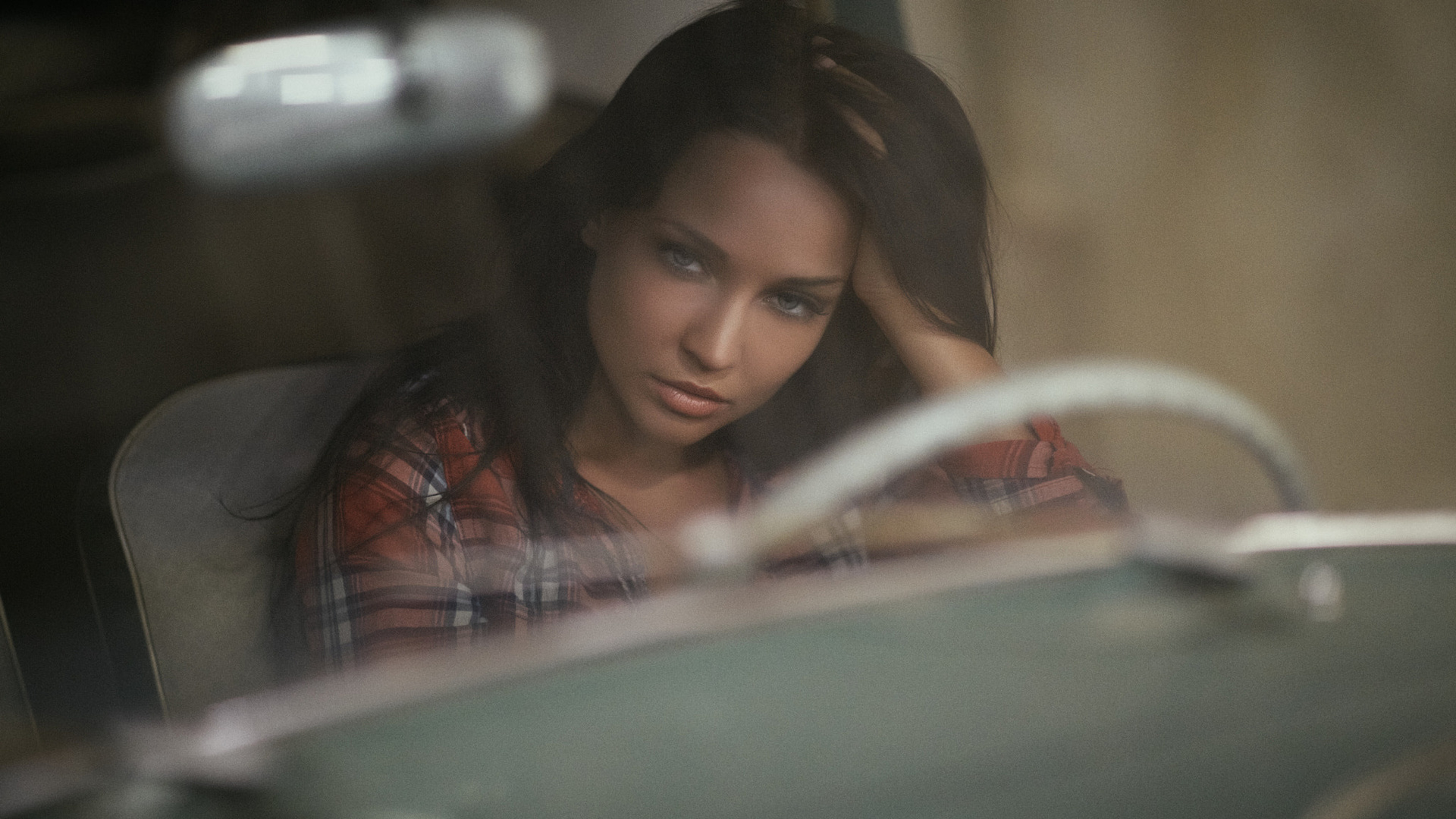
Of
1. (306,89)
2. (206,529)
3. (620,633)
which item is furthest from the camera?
(206,529)

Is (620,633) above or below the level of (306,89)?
below

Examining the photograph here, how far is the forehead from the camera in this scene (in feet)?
2.46

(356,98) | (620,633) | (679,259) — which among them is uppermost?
(356,98)

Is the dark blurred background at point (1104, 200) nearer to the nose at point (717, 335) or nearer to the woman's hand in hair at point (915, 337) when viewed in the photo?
the woman's hand in hair at point (915, 337)

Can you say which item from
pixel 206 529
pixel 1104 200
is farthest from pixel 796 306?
pixel 206 529

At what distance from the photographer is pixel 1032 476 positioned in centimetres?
77

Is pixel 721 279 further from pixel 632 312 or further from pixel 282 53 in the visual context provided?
pixel 282 53

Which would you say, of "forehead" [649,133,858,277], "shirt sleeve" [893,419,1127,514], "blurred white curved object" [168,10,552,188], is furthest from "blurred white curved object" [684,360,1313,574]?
"blurred white curved object" [168,10,552,188]

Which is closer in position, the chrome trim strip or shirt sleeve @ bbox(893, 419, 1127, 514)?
the chrome trim strip

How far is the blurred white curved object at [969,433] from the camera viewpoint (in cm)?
64

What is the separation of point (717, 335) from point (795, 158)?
0.43ft

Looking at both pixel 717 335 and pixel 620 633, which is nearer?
pixel 620 633

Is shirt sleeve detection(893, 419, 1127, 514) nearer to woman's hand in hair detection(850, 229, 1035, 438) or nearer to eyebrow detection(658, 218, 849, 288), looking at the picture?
woman's hand in hair detection(850, 229, 1035, 438)

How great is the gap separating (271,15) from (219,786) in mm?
529
